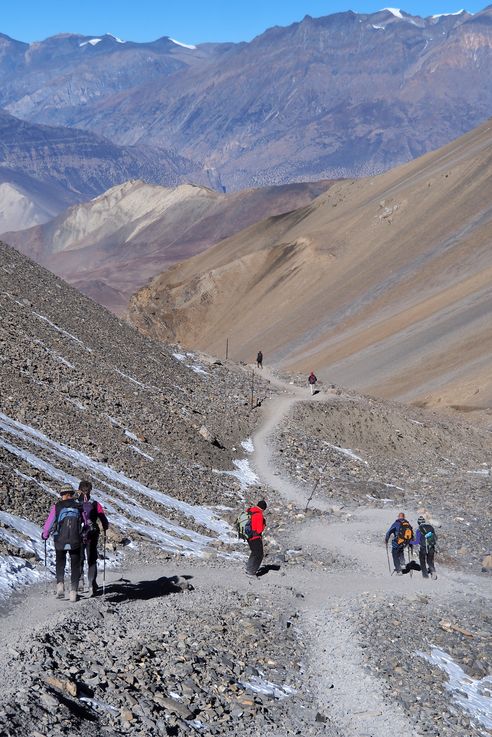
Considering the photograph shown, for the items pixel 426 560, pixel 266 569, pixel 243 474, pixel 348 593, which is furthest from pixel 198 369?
pixel 348 593

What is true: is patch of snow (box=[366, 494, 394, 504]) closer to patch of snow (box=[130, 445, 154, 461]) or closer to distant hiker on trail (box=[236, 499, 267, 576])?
patch of snow (box=[130, 445, 154, 461])

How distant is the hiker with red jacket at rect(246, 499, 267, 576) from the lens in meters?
16.8

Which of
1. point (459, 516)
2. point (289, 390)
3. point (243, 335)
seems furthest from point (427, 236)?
point (459, 516)

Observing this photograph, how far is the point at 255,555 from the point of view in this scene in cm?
1691

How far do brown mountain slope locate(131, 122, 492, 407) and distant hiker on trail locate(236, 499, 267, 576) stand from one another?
35.9m

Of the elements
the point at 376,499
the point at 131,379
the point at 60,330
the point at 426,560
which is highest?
the point at 60,330

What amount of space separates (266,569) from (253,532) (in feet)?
4.70

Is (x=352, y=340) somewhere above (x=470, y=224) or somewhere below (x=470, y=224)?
below

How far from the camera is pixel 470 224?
87.9 metres

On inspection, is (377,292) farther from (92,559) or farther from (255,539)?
(92,559)

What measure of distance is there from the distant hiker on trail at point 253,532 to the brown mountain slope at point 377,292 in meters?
35.9

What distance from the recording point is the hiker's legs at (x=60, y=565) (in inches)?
509

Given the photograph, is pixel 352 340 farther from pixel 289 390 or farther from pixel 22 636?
pixel 22 636

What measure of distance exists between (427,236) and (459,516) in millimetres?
66524
